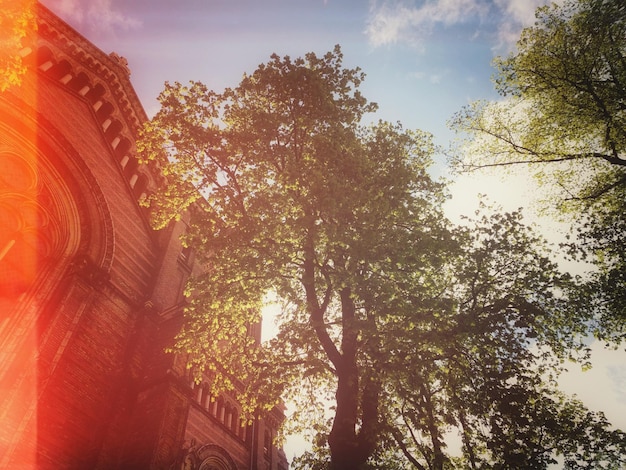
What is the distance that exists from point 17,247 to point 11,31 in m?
6.97

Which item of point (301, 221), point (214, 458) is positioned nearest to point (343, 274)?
point (301, 221)

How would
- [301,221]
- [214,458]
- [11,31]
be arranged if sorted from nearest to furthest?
[11,31], [301,221], [214,458]

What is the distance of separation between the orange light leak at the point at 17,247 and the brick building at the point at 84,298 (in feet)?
0.10

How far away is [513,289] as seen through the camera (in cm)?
1070

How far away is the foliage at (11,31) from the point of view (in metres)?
6.72

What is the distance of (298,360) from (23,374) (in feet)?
24.3

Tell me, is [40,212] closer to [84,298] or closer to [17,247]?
[17,247]

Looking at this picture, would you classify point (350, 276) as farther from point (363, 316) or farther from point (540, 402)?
point (540, 402)

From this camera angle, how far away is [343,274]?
9.96m

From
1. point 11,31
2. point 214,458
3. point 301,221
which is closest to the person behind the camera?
point 11,31

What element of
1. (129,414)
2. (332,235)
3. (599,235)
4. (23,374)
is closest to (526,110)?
(599,235)

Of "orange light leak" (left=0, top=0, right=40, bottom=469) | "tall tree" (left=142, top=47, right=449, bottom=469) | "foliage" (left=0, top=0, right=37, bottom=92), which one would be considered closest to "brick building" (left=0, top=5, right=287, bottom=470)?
"orange light leak" (left=0, top=0, right=40, bottom=469)

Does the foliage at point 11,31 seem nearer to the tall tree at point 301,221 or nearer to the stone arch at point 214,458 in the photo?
the tall tree at point 301,221

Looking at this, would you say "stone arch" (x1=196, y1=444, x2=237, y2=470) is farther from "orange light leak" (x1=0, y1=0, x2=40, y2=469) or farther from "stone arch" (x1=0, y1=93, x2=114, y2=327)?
"stone arch" (x1=0, y1=93, x2=114, y2=327)
